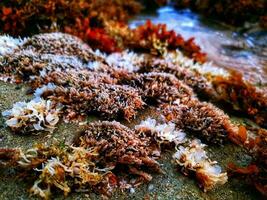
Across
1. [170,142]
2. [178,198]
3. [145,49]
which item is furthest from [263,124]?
[145,49]

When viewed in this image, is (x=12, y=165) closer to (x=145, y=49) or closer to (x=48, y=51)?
(x=48, y=51)

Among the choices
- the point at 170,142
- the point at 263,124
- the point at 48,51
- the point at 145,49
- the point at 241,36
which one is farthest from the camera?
the point at 241,36

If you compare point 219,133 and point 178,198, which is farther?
point 219,133

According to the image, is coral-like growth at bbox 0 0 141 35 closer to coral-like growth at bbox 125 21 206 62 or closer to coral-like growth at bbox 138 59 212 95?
coral-like growth at bbox 125 21 206 62

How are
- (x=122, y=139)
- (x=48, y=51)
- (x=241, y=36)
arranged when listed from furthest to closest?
(x=241, y=36) → (x=48, y=51) → (x=122, y=139)

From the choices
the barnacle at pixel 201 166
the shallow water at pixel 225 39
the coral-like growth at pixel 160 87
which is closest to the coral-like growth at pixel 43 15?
the shallow water at pixel 225 39

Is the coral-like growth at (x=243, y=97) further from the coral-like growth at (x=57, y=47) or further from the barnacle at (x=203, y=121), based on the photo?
the coral-like growth at (x=57, y=47)

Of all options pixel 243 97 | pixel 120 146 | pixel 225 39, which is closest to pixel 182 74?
pixel 243 97
